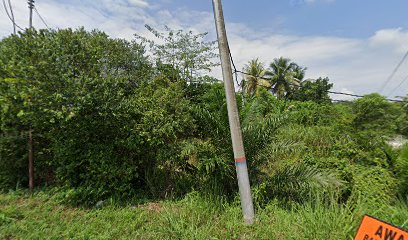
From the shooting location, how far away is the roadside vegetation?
3715 millimetres

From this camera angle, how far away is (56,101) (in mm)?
4020

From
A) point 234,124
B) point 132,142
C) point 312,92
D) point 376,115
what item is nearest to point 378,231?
point 234,124

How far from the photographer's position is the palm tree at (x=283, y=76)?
25172 millimetres

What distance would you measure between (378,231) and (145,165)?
4.60 meters

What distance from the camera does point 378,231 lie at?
6.78 feet

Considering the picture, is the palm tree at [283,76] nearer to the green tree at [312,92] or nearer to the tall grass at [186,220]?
the green tree at [312,92]

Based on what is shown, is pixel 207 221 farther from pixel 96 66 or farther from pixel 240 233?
pixel 96 66

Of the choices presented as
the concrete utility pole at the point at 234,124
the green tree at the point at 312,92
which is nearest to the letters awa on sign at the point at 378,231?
the concrete utility pole at the point at 234,124

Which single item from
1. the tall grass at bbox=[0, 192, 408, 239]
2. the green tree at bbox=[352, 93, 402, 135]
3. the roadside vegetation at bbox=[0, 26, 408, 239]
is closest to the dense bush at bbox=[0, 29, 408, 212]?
the roadside vegetation at bbox=[0, 26, 408, 239]

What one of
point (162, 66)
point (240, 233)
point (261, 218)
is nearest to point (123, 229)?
point (240, 233)

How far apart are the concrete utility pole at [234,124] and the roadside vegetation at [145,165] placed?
0.38m

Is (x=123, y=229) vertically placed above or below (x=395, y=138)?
below

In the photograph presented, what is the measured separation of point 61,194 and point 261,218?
13.8 ft

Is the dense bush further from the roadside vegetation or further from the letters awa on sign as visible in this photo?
the letters awa on sign
